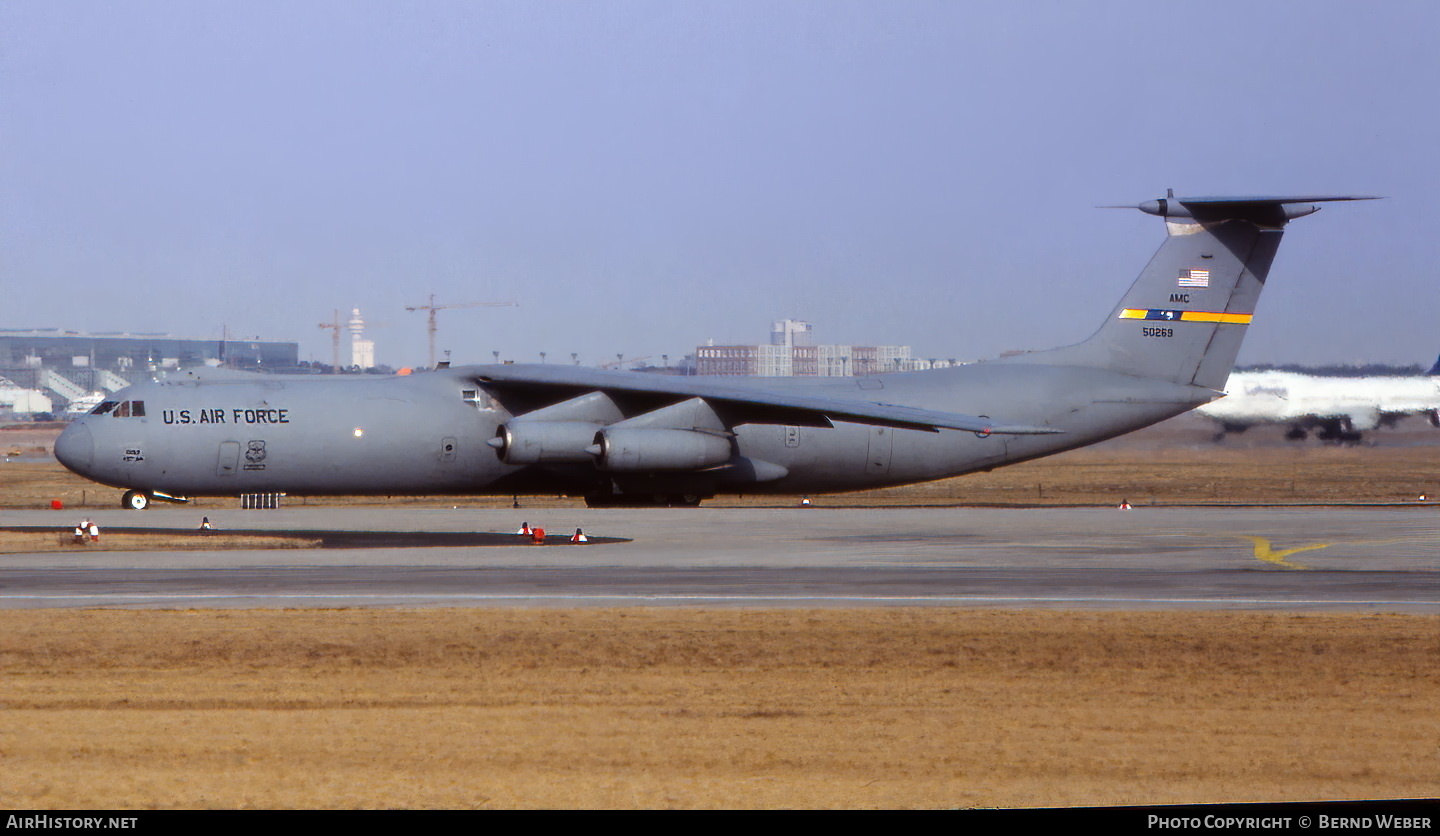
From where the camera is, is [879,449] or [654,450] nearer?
[654,450]

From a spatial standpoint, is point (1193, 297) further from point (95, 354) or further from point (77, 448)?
point (95, 354)

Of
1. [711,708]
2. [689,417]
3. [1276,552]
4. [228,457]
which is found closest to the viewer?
[711,708]

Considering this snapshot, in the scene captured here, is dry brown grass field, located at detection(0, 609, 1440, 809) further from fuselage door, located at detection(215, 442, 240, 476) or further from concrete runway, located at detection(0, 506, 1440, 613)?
fuselage door, located at detection(215, 442, 240, 476)

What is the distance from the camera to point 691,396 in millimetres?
26328

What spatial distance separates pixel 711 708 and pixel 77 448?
1923 centimetres

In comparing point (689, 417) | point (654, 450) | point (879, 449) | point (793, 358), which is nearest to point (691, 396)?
point (689, 417)

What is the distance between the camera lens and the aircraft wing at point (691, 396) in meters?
24.9

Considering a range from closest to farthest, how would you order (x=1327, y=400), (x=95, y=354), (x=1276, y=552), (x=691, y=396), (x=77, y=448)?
1. (x=1276, y=552)
2. (x=77, y=448)
3. (x=691, y=396)
4. (x=1327, y=400)
5. (x=95, y=354)

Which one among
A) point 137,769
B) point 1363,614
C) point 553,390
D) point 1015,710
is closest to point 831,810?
point 1015,710

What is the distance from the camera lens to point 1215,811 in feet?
21.7

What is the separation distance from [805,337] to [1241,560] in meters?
118

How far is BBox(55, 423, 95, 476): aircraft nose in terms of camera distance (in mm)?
25172

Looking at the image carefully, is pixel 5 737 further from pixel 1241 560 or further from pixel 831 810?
pixel 1241 560

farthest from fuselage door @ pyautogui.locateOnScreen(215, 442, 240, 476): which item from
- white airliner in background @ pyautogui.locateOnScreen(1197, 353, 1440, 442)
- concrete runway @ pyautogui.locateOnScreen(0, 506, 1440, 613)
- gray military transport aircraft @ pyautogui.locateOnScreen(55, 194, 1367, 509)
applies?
white airliner in background @ pyautogui.locateOnScreen(1197, 353, 1440, 442)
